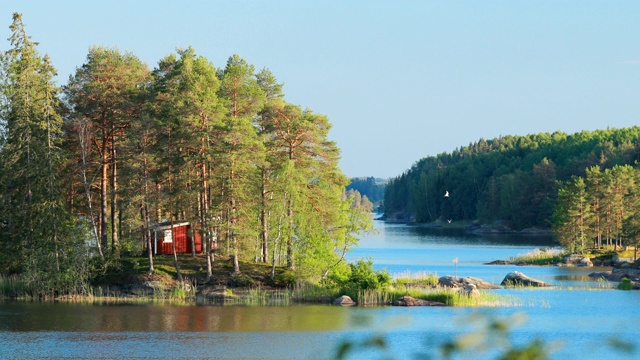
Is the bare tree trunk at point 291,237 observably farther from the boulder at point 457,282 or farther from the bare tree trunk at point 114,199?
the bare tree trunk at point 114,199

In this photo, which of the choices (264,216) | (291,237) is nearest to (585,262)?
(291,237)

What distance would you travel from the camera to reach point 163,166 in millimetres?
57531

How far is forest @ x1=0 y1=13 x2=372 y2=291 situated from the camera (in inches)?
2174

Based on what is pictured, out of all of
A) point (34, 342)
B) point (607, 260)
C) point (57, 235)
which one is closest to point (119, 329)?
point (34, 342)

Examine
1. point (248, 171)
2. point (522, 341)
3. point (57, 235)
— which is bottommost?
point (522, 341)

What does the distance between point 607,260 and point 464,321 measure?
8633 centimetres

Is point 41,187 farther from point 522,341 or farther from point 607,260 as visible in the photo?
point 607,260

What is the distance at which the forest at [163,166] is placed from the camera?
55219 mm

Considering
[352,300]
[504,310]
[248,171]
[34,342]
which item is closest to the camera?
[34,342]

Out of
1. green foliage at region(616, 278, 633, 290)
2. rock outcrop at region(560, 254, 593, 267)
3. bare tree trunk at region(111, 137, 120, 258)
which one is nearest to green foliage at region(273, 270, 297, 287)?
bare tree trunk at region(111, 137, 120, 258)

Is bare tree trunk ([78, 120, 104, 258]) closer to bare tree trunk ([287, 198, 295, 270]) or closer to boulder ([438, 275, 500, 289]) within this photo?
bare tree trunk ([287, 198, 295, 270])

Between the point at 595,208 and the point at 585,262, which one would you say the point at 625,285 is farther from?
the point at 595,208

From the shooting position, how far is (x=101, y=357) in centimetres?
3597

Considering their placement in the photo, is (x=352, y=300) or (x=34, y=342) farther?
(x=352, y=300)
